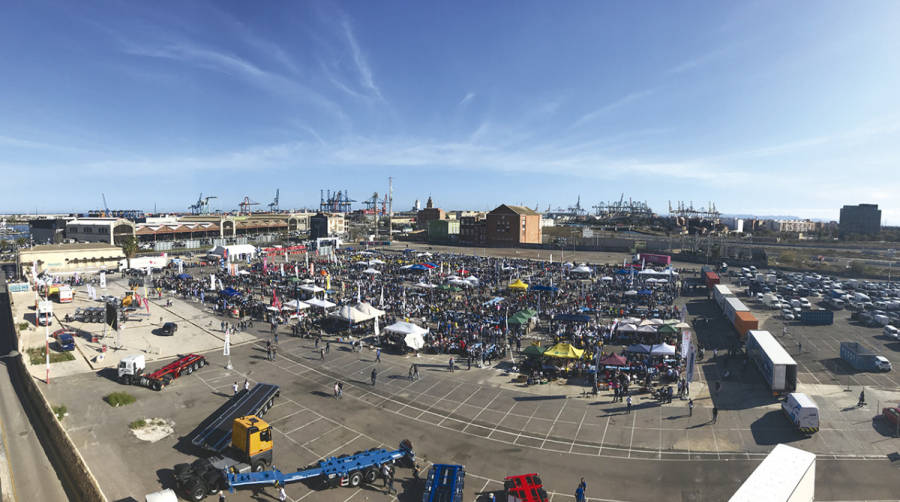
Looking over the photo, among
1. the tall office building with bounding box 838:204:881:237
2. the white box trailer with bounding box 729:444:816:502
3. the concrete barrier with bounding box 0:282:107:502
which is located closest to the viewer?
the white box trailer with bounding box 729:444:816:502

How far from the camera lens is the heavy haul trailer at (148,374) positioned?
76.4 ft

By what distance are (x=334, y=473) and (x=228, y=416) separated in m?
6.08

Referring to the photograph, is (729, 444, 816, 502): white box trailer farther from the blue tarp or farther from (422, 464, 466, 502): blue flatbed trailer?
the blue tarp

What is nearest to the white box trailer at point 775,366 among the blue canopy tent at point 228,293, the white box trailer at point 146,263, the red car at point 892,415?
the red car at point 892,415

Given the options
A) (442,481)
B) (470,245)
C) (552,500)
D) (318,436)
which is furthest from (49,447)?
(470,245)

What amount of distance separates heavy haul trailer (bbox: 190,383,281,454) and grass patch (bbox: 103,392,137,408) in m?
6.28

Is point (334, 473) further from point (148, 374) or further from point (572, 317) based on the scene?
point (572, 317)

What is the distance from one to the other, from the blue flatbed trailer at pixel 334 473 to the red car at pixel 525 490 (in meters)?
4.34

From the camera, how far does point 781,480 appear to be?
10.7 metres

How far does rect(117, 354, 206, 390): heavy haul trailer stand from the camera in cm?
2328

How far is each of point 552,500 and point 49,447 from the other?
21.4m

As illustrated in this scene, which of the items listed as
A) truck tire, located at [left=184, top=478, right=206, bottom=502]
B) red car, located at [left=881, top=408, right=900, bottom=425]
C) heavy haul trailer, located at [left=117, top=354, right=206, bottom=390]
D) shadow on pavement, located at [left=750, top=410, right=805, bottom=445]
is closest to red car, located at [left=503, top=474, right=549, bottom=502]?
truck tire, located at [left=184, top=478, right=206, bottom=502]

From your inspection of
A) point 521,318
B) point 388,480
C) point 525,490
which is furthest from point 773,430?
point 521,318

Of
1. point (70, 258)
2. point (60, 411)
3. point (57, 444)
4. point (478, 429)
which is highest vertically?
point (70, 258)
